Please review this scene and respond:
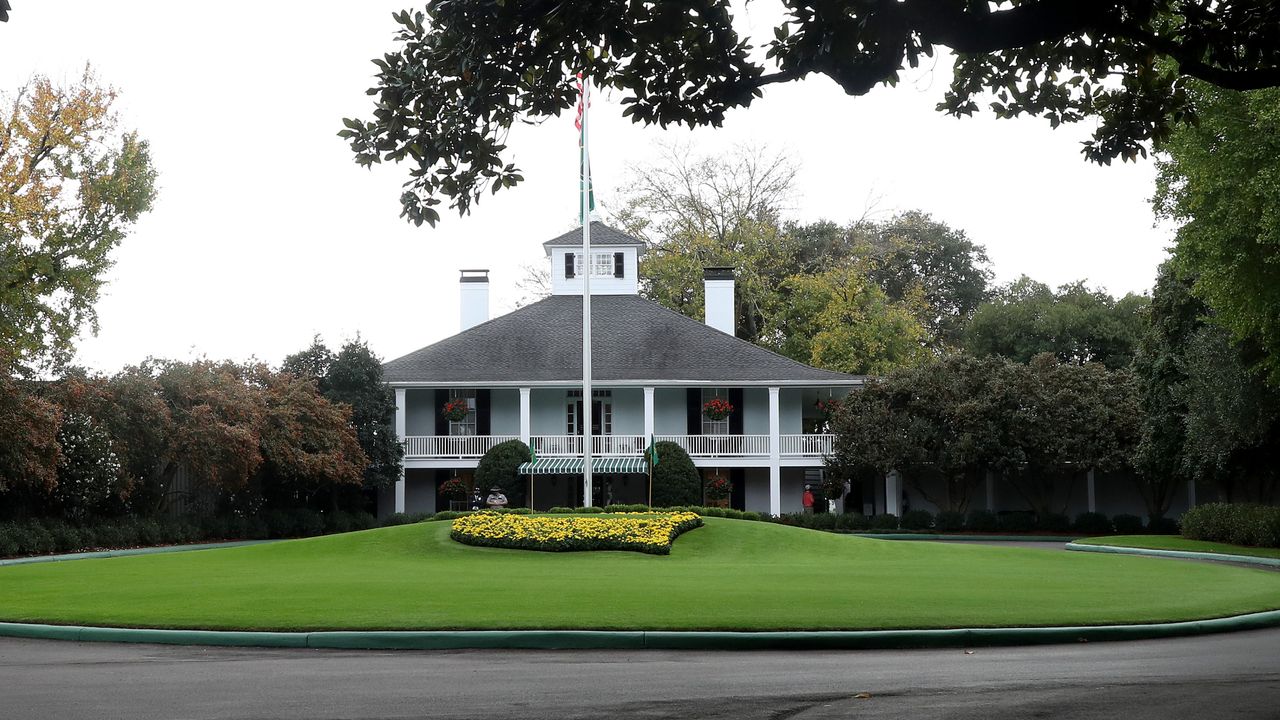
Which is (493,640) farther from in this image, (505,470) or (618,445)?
(618,445)

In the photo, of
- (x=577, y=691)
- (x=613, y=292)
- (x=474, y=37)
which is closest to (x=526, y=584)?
(x=577, y=691)

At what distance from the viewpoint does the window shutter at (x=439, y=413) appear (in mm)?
45938

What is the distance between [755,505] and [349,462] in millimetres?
15327

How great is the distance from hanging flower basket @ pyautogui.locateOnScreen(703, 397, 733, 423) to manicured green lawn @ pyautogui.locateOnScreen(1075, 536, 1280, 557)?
537 inches

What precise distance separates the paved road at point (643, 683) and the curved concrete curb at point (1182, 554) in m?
16.6

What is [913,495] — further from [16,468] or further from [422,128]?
[422,128]

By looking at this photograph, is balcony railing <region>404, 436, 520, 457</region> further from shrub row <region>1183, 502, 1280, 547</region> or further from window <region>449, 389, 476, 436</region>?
shrub row <region>1183, 502, 1280, 547</region>

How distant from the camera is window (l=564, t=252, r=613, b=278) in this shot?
50.3 metres

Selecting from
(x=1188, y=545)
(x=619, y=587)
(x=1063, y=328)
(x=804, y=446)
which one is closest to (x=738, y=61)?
(x=619, y=587)

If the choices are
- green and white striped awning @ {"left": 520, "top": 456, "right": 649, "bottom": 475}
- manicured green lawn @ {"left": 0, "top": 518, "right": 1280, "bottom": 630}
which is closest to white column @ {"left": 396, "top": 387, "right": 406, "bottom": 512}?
green and white striped awning @ {"left": 520, "top": 456, "right": 649, "bottom": 475}

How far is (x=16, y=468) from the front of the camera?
92.0 feet

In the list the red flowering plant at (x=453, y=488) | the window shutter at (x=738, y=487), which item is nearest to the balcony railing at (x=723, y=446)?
the window shutter at (x=738, y=487)

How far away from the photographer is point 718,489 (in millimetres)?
43875

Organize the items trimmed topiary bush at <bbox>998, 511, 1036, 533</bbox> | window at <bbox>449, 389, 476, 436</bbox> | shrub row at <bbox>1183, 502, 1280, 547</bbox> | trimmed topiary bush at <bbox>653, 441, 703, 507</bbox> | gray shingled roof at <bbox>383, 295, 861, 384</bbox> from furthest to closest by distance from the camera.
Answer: window at <bbox>449, 389, 476, 436</bbox> < gray shingled roof at <bbox>383, 295, 861, 384</bbox> < trimmed topiary bush at <bbox>998, 511, 1036, 533</bbox> < trimmed topiary bush at <bbox>653, 441, 703, 507</bbox> < shrub row at <bbox>1183, 502, 1280, 547</bbox>
